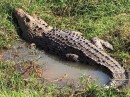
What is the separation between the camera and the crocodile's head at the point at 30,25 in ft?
26.0

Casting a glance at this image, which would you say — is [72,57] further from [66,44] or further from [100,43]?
[100,43]

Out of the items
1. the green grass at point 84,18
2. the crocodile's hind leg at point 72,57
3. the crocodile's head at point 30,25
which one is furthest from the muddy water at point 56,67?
the crocodile's head at point 30,25

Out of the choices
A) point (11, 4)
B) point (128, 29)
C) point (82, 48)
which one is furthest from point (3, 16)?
point (128, 29)

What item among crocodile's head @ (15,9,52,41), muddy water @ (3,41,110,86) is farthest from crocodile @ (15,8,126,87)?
muddy water @ (3,41,110,86)

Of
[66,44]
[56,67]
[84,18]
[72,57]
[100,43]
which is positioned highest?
[84,18]

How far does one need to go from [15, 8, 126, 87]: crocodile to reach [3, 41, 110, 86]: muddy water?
0.43 ft

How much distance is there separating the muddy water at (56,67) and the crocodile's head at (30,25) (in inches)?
16.7

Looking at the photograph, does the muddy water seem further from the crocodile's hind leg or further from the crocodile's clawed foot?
the crocodile's clawed foot

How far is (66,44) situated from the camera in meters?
7.41

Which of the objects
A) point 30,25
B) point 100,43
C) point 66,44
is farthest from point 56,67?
point 30,25

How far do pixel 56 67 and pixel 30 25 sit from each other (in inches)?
56.5

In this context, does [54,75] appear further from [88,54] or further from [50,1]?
[50,1]

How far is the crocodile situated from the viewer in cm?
679

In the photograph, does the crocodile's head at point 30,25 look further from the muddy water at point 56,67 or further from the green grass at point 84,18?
the muddy water at point 56,67
